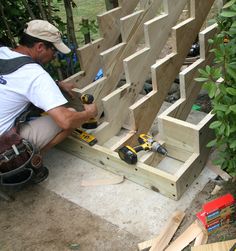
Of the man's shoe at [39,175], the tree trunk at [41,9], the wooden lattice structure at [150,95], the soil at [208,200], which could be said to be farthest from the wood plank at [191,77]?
the tree trunk at [41,9]

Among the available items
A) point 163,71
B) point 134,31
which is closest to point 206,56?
point 163,71

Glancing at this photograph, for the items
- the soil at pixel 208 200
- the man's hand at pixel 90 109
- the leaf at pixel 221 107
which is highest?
the leaf at pixel 221 107

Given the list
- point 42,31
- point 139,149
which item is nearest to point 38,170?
point 139,149

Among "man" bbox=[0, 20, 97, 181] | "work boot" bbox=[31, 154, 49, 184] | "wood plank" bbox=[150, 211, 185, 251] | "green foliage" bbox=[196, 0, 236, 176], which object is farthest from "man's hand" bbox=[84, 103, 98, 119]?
"green foliage" bbox=[196, 0, 236, 176]

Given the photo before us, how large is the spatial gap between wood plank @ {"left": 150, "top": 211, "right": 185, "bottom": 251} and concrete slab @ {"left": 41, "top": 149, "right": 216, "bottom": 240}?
6 cm

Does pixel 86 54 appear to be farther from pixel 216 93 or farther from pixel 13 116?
pixel 216 93

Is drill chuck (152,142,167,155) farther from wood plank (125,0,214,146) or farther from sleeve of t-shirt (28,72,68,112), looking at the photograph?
sleeve of t-shirt (28,72,68,112)

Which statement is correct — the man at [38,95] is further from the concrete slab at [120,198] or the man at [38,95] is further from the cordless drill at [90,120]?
the concrete slab at [120,198]

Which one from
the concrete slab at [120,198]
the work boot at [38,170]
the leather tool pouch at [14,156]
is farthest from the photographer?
the work boot at [38,170]

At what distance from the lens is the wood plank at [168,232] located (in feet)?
8.06

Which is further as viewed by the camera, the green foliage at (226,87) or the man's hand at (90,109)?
the man's hand at (90,109)

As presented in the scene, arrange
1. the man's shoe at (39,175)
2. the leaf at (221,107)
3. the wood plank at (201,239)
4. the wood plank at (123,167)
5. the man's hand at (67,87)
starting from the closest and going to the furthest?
the leaf at (221,107)
the wood plank at (201,239)
the wood plank at (123,167)
the man's shoe at (39,175)
the man's hand at (67,87)

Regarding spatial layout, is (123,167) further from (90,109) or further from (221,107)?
(221,107)

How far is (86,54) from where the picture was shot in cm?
370
